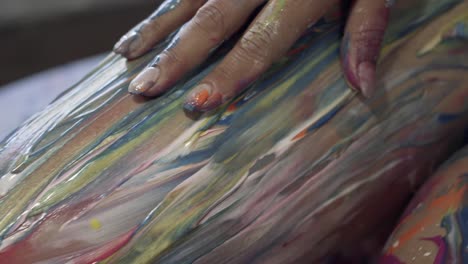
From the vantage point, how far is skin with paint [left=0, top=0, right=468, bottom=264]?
2.12ft

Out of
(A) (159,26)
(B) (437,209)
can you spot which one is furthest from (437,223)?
(A) (159,26)

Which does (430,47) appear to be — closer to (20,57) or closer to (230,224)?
(230,224)

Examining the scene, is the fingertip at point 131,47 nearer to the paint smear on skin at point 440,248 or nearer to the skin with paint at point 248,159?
the skin with paint at point 248,159

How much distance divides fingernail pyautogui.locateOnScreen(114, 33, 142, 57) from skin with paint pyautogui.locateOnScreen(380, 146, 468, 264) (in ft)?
1.33

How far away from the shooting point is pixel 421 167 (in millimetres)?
789

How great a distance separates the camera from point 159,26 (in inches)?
31.4

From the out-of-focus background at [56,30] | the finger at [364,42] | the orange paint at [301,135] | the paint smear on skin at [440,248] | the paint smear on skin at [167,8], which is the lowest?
the paint smear on skin at [440,248]

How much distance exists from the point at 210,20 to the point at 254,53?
0.07 m

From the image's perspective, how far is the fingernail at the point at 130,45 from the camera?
2.63 feet

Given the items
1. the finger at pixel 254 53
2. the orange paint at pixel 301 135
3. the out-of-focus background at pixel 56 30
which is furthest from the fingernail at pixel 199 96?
the out-of-focus background at pixel 56 30

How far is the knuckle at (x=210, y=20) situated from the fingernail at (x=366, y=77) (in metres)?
0.17

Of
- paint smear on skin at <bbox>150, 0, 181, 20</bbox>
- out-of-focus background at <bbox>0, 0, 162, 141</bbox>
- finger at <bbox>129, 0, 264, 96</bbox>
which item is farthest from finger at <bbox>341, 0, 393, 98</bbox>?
out-of-focus background at <bbox>0, 0, 162, 141</bbox>

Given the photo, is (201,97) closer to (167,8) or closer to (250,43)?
(250,43)

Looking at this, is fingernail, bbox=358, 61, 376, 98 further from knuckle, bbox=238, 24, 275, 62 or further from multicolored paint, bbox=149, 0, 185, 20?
multicolored paint, bbox=149, 0, 185, 20
